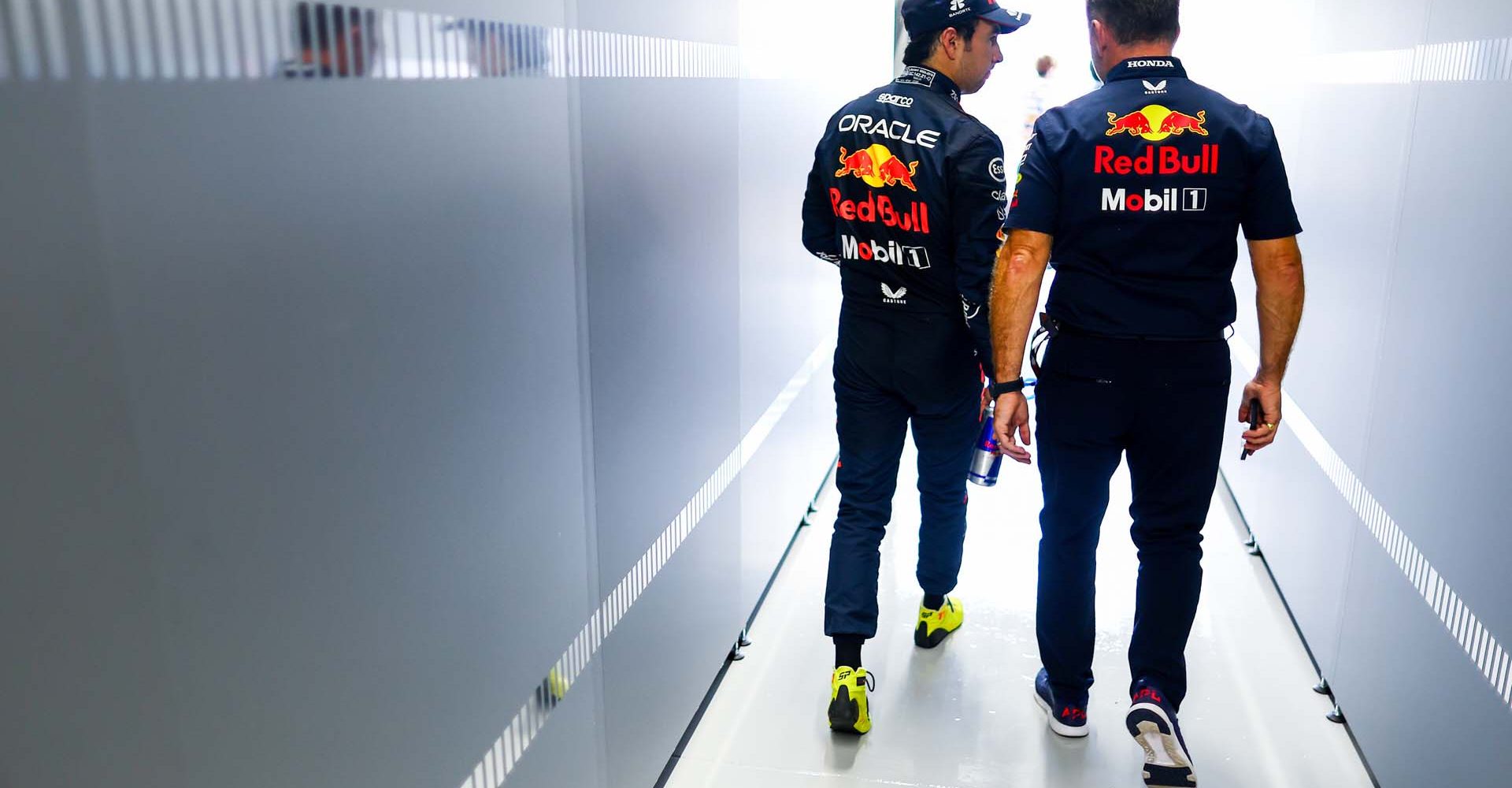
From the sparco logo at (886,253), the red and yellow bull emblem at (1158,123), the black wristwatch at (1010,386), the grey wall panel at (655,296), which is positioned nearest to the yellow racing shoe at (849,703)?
the grey wall panel at (655,296)

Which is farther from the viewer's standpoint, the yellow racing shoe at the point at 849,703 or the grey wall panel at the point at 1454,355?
the yellow racing shoe at the point at 849,703

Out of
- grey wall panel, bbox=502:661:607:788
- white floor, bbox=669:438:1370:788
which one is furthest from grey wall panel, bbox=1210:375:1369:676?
grey wall panel, bbox=502:661:607:788

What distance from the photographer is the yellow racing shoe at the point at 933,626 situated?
323cm

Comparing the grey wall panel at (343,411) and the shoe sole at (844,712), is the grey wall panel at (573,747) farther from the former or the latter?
the shoe sole at (844,712)

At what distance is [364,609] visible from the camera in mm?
1364

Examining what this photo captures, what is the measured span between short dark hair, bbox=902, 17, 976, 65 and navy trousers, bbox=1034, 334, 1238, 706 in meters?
0.74

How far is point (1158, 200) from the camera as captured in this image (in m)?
2.37

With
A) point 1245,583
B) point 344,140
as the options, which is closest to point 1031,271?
point 344,140

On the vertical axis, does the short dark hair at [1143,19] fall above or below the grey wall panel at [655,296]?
above

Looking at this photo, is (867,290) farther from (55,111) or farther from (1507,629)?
(55,111)

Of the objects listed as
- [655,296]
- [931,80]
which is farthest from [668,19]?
[931,80]

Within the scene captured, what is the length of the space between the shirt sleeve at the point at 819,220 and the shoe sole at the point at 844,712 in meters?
1.04

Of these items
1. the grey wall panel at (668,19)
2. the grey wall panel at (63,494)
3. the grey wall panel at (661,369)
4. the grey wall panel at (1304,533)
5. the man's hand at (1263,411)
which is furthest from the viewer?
the grey wall panel at (1304,533)

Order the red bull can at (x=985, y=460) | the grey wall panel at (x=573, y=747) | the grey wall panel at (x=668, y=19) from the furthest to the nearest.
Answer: the red bull can at (x=985, y=460) → the grey wall panel at (x=668, y=19) → the grey wall panel at (x=573, y=747)
